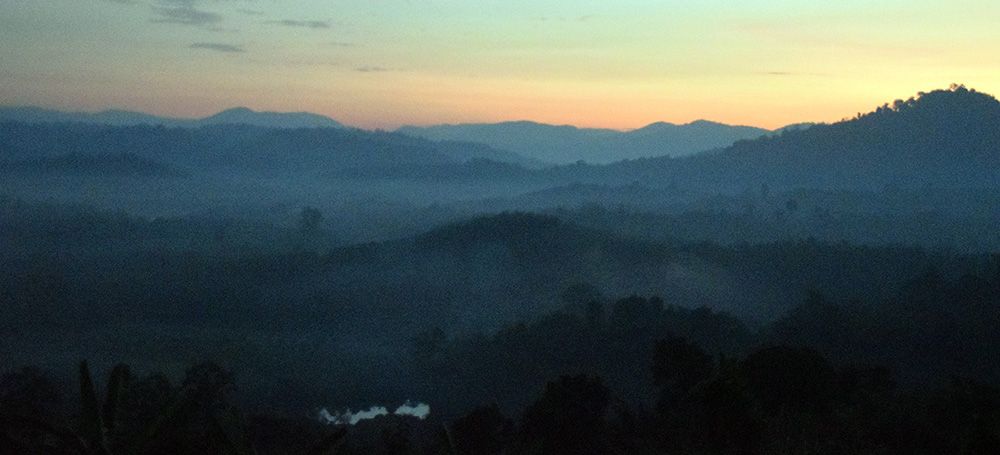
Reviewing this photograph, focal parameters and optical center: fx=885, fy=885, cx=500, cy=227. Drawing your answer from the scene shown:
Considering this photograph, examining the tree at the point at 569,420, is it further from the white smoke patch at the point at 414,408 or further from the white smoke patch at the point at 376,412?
the white smoke patch at the point at 414,408

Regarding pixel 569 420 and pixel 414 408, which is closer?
pixel 569 420

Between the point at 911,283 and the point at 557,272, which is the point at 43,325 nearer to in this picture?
the point at 557,272

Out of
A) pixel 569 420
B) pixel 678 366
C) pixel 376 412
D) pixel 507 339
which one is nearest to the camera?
pixel 569 420

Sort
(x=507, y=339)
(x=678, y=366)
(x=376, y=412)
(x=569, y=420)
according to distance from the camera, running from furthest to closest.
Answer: (x=376, y=412)
(x=507, y=339)
(x=678, y=366)
(x=569, y=420)

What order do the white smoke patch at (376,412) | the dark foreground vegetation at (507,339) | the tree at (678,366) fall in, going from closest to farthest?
the dark foreground vegetation at (507,339) < the tree at (678,366) < the white smoke patch at (376,412)

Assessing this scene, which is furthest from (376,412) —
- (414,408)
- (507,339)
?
(507,339)

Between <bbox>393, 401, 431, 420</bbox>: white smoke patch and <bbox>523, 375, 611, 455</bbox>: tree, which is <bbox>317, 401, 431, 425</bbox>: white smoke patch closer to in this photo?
<bbox>393, 401, 431, 420</bbox>: white smoke patch

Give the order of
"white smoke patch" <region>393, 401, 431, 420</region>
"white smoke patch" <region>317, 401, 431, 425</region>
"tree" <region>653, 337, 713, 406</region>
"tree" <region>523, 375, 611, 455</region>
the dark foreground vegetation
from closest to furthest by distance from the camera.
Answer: the dark foreground vegetation, "tree" <region>523, 375, 611, 455</region>, "tree" <region>653, 337, 713, 406</region>, "white smoke patch" <region>317, 401, 431, 425</region>, "white smoke patch" <region>393, 401, 431, 420</region>

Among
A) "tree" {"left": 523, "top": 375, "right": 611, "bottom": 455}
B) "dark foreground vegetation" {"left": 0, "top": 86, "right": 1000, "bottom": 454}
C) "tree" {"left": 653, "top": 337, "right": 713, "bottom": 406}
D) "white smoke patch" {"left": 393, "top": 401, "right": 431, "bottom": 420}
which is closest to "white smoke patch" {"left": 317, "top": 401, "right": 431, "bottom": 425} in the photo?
"white smoke patch" {"left": 393, "top": 401, "right": 431, "bottom": 420}

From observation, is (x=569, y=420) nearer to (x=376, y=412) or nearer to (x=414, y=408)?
(x=414, y=408)

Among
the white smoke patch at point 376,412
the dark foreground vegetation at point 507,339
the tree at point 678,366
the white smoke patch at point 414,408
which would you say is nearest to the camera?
the dark foreground vegetation at point 507,339

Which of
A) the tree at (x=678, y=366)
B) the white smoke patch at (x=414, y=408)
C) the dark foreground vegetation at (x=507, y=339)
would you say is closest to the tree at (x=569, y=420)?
the dark foreground vegetation at (x=507, y=339)

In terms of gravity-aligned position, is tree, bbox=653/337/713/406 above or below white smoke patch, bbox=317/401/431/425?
above
